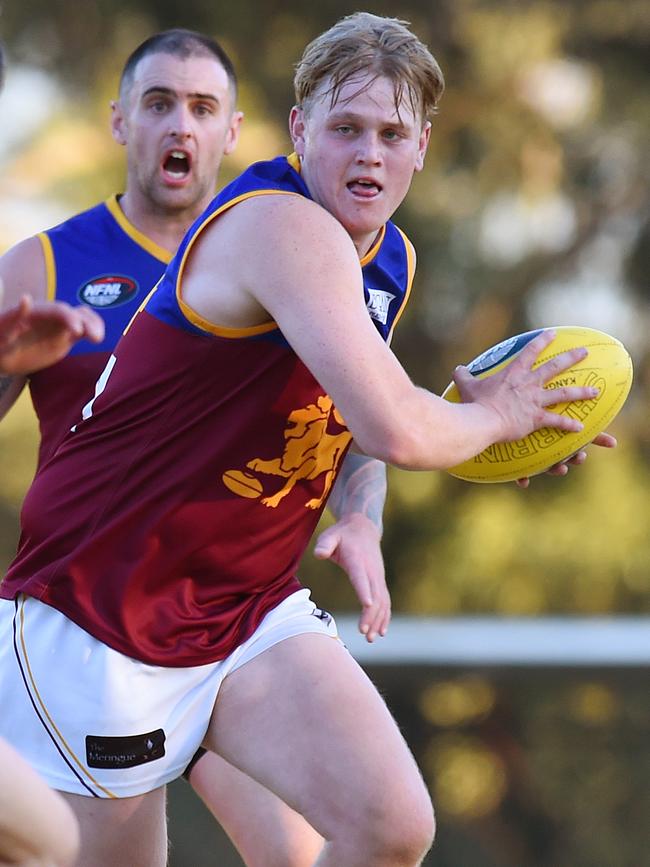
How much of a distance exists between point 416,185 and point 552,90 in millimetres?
1142

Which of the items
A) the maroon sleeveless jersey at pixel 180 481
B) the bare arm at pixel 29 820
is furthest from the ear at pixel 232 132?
the bare arm at pixel 29 820

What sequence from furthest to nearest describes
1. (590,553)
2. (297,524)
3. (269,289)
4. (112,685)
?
(590,553) < (297,524) < (112,685) < (269,289)

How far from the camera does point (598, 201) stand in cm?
939

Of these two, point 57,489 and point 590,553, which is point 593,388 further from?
point 590,553

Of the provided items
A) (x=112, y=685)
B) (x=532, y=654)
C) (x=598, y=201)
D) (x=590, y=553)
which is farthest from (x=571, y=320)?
(x=112, y=685)

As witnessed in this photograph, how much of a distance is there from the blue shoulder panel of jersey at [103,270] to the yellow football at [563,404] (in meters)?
1.07

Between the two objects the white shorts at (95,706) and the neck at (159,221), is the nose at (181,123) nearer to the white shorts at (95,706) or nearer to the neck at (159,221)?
the neck at (159,221)

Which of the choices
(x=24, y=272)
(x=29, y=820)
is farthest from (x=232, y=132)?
(x=29, y=820)

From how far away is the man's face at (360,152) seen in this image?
2.93 metres

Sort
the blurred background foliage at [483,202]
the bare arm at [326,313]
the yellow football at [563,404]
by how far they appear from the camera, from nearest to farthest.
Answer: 1. the bare arm at [326,313]
2. the yellow football at [563,404]
3. the blurred background foliage at [483,202]

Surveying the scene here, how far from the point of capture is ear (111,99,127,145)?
448 cm

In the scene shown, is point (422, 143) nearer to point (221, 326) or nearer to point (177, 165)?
point (221, 326)

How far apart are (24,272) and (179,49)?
931mm

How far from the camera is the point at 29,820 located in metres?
2.22
